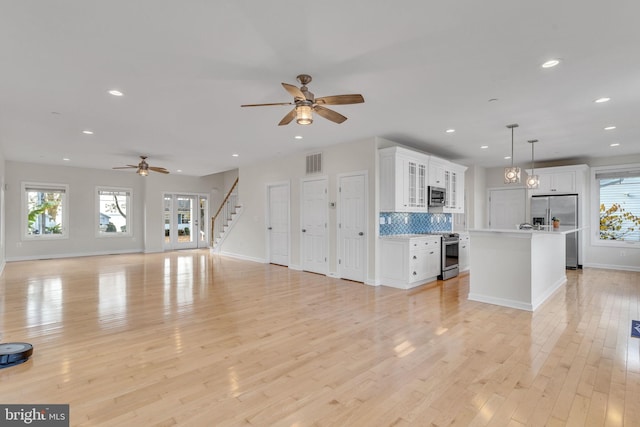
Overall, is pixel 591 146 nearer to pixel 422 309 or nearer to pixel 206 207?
pixel 422 309

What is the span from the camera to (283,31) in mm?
2566

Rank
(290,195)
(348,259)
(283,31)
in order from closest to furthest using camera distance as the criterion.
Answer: (283,31)
(348,259)
(290,195)

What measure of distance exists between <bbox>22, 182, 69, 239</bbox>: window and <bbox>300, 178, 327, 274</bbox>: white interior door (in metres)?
7.76

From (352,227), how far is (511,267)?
2776 mm

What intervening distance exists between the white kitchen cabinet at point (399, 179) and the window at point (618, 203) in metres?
5.18

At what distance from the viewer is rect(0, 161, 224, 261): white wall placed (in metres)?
9.01

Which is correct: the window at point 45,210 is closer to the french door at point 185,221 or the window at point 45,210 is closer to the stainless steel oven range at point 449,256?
the french door at point 185,221

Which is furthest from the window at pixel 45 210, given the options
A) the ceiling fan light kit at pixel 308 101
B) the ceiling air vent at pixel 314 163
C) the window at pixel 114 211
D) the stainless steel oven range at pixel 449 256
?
the stainless steel oven range at pixel 449 256

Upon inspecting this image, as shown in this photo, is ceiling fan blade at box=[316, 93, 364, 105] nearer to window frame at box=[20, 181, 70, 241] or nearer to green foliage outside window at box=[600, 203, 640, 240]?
green foliage outside window at box=[600, 203, 640, 240]

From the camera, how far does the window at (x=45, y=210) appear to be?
9227 mm

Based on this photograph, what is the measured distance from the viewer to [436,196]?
6797mm

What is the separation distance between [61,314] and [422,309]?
480cm

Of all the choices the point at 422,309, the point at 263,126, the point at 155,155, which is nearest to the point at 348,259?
the point at 422,309

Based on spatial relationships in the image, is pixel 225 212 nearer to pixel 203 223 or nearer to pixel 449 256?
pixel 203 223
